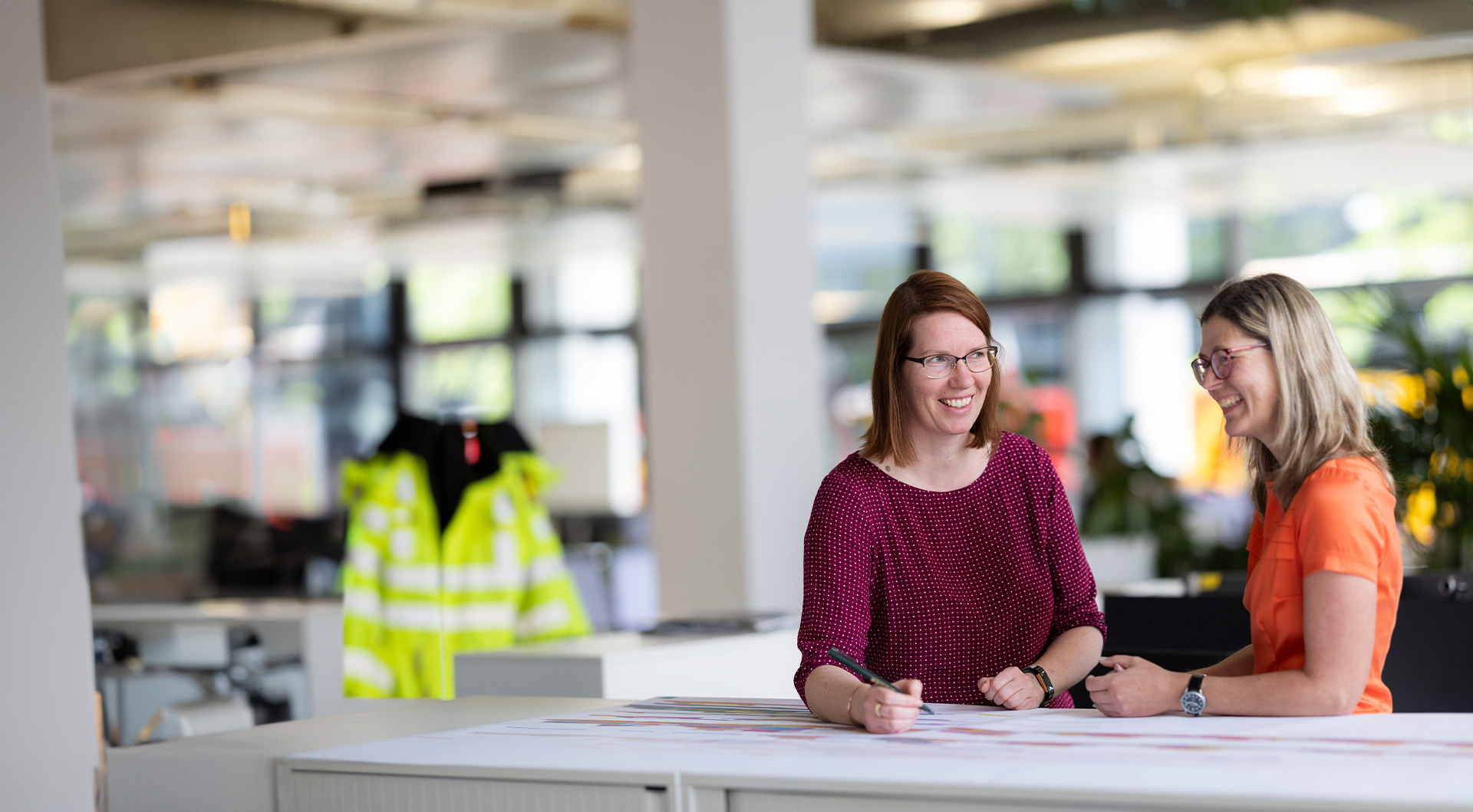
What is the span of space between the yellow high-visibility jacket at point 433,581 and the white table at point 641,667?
757 millimetres

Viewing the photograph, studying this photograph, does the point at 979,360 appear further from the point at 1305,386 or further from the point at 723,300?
the point at 723,300

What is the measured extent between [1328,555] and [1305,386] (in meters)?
0.24

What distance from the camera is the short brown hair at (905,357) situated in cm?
230

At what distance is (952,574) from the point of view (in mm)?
2314

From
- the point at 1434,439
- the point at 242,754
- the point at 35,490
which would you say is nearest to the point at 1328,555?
the point at 242,754

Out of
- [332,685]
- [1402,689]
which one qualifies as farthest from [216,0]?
[1402,689]

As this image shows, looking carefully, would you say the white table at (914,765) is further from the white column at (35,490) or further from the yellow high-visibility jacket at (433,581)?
the yellow high-visibility jacket at (433,581)

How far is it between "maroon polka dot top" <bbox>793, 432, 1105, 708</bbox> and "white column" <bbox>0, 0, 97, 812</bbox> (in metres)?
1.49

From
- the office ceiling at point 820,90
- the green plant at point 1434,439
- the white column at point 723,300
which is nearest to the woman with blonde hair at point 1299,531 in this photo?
the white column at point 723,300

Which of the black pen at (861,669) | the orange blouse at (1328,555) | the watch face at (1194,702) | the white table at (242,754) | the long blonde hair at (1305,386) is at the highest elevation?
the long blonde hair at (1305,386)

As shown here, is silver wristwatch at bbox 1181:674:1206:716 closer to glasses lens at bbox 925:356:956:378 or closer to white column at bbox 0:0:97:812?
glasses lens at bbox 925:356:956:378

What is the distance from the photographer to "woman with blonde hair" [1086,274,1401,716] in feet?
6.30

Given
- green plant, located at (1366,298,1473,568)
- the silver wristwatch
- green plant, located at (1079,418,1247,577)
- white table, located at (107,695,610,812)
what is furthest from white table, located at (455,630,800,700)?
green plant, located at (1079,418,1247,577)

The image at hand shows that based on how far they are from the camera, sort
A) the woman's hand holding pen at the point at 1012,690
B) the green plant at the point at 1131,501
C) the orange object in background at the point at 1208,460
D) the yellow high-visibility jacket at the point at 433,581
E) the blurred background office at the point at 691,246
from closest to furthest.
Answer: the woman's hand holding pen at the point at 1012,690 < the yellow high-visibility jacket at the point at 433,581 < the blurred background office at the point at 691,246 < the green plant at the point at 1131,501 < the orange object in background at the point at 1208,460
